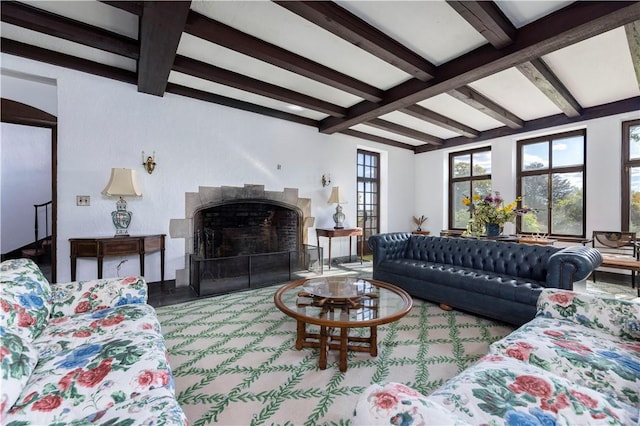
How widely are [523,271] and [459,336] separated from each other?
45.1 inches

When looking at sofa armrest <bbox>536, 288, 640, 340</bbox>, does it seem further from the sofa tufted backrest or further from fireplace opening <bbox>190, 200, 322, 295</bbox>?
fireplace opening <bbox>190, 200, 322, 295</bbox>

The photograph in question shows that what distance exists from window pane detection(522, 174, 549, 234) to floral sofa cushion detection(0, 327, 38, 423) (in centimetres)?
638

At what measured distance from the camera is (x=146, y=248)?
3336 millimetres

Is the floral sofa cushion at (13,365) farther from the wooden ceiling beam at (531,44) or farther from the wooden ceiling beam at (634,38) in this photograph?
the wooden ceiling beam at (634,38)

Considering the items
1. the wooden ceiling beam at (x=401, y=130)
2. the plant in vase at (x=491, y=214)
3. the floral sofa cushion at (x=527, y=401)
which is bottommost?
the floral sofa cushion at (x=527, y=401)

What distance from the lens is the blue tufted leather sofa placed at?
2461 millimetres

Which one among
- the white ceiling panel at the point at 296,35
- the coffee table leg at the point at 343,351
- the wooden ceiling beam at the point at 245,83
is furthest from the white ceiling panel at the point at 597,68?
the coffee table leg at the point at 343,351

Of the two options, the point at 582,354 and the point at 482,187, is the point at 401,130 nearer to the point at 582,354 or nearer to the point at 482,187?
the point at 482,187

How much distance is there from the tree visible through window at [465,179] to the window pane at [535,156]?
0.65 metres

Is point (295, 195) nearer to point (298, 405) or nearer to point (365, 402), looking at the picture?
point (298, 405)

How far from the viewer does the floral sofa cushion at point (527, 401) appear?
3.05ft

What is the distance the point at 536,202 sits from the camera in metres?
5.21

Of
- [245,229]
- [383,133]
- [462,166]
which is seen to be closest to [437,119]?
[383,133]


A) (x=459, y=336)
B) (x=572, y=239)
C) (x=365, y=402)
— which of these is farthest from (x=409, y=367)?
(x=572, y=239)
